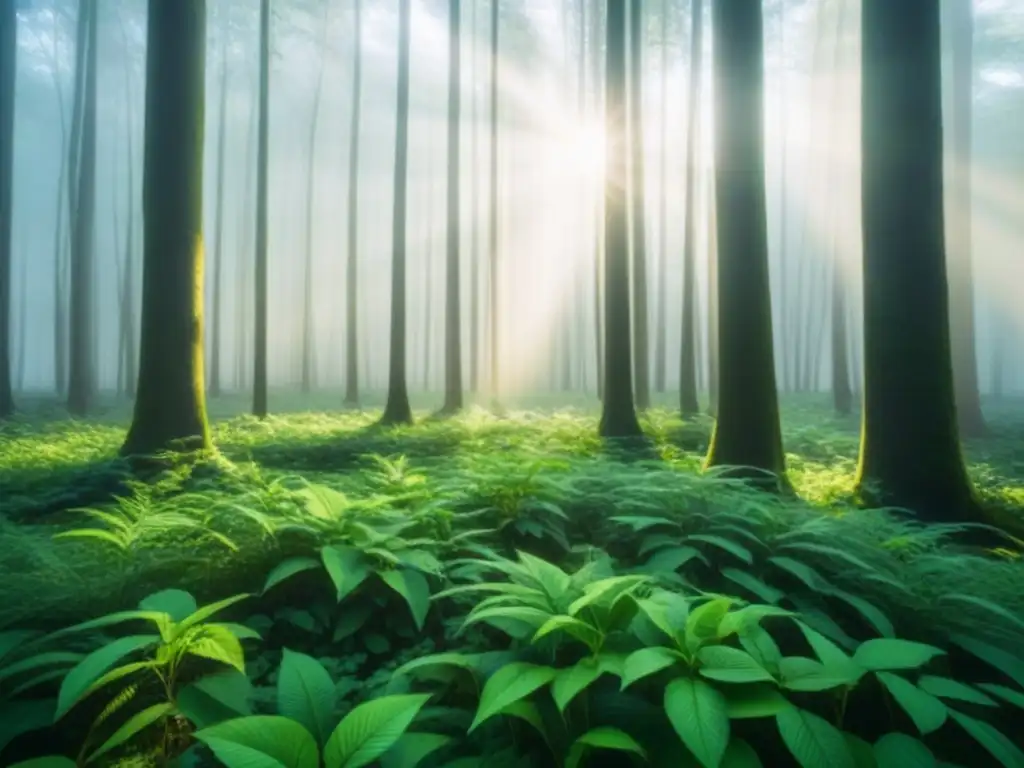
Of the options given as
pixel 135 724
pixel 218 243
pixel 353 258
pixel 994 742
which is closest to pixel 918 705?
pixel 994 742

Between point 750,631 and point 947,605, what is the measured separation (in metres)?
1.72

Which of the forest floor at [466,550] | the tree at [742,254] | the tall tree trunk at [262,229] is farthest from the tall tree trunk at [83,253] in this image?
the tree at [742,254]

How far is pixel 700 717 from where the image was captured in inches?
73.0

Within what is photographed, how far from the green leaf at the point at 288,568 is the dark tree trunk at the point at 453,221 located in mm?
A: 12684

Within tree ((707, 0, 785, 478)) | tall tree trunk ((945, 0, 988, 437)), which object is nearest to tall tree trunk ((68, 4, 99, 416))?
tree ((707, 0, 785, 478))

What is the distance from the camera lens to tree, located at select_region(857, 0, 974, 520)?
595 cm

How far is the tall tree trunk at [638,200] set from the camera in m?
15.3

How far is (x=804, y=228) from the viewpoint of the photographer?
37344 mm

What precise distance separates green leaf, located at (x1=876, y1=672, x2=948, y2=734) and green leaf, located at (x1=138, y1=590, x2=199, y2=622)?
2.74 m

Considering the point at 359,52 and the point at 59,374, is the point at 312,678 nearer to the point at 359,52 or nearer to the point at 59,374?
the point at 359,52

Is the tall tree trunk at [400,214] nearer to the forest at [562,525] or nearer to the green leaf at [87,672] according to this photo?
the forest at [562,525]

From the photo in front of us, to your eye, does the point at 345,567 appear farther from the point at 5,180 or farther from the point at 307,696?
the point at 5,180

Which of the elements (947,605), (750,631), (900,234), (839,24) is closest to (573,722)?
(750,631)

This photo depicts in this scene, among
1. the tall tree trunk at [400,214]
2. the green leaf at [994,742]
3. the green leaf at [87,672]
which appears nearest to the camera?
the green leaf at [87,672]
